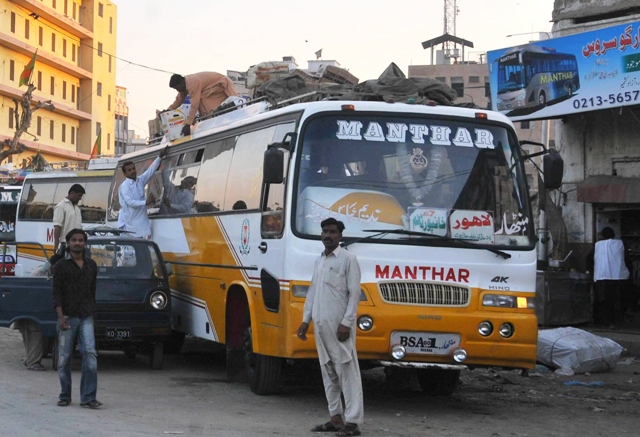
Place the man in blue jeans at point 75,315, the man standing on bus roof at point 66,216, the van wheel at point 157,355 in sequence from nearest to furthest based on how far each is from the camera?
the man in blue jeans at point 75,315
the van wheel at point 157,355
the man standing on bus roof at point 66,216

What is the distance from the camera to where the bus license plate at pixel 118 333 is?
41.4ft

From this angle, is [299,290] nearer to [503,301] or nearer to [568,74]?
[503,301]

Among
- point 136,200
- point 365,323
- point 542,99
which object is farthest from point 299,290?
point 542,99

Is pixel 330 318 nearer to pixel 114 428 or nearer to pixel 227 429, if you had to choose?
pixel 227 429

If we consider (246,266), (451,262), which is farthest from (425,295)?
(246,266)

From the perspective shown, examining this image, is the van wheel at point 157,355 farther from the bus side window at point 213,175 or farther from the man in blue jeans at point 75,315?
the man in blue jeans at point 75,315

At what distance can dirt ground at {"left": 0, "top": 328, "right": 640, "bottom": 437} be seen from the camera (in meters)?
9.00

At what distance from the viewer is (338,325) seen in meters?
8.61

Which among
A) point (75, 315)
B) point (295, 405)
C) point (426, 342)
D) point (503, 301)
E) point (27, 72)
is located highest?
point (27, 72)

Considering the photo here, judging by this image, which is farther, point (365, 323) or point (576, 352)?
point (576, 352)

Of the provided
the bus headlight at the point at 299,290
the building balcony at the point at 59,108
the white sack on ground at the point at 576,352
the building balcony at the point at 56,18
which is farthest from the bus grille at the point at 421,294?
the building balcony at the point at 56,18

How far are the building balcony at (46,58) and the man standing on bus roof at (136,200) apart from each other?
58356 millimetres

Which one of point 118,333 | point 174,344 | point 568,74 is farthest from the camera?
point 568,74

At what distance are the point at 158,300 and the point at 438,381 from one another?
364 cm
